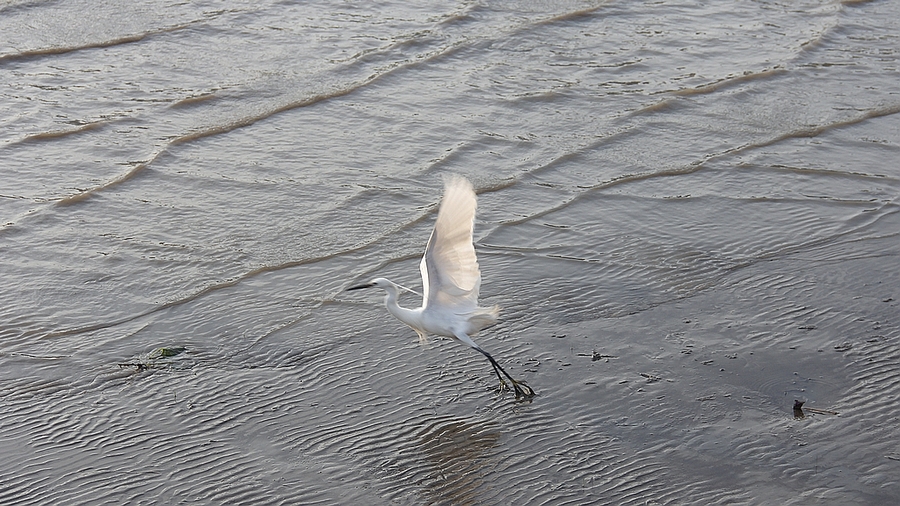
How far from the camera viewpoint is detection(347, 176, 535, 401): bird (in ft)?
16.2

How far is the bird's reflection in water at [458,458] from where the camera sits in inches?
176

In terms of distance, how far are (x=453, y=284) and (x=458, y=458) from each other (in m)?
0.97

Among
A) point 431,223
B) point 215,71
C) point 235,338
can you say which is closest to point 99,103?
point 215,71

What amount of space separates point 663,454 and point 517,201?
11.6 ft

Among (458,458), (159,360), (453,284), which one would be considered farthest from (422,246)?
(458,458)

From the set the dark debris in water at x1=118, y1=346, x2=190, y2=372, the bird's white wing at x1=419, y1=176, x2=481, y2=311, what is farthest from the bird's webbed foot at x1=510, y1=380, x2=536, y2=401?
the dark debris in water at x1=118, y1=346, x2=190, y2=372

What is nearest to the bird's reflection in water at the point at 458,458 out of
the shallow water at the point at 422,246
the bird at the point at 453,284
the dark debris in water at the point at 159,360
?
the shallow water at the point at 422,246

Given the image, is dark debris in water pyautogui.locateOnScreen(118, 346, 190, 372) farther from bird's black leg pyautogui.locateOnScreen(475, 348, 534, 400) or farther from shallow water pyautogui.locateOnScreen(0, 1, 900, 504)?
bird's black leg pyautogui.locateOnScreen(475, 348, 534, 400)

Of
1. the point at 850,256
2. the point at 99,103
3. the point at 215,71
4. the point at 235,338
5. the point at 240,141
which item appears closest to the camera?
the point at 235,338

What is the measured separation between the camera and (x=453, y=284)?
526 cm

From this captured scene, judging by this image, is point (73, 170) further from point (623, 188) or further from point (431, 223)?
point (623, 188)

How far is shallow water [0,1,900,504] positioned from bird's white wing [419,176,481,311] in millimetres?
427

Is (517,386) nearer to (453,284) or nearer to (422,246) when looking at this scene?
(453,284)

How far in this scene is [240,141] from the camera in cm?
914
